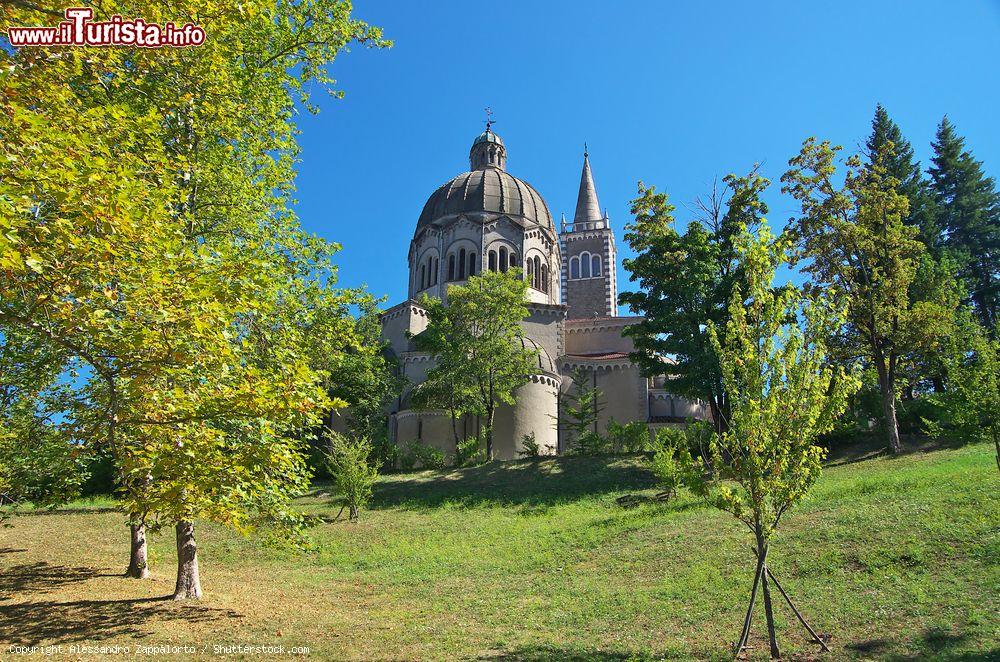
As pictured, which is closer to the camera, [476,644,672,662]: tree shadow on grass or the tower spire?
[476,644,672,662]: tree shadow on grass

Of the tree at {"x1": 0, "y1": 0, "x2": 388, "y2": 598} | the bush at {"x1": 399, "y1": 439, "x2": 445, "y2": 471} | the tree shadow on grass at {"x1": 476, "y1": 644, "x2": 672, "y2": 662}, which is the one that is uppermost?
the tree at {"x1": 0, "y1": 0, "x2": 388, "y2": 598}

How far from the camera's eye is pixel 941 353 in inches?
875

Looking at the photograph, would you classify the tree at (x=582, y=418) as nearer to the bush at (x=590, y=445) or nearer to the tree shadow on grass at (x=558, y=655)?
the bush at (x=590, y=445)

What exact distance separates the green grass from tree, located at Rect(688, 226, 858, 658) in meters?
1.78

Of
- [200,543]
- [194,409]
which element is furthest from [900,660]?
[200,543]

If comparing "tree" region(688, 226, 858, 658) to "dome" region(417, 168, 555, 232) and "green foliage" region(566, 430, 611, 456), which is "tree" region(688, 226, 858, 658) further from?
"dome" region(417, 168, 555, 232)

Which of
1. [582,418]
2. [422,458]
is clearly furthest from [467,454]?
[582,418]

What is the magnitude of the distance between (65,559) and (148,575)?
3017 millimetres

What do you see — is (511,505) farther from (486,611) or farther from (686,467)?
(686,467)

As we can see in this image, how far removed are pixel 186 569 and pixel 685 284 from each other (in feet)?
55.5

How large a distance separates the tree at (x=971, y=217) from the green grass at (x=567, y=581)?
17.6m

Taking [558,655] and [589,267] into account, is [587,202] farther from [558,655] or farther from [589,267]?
[558,655]

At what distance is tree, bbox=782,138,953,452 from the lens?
826 inches

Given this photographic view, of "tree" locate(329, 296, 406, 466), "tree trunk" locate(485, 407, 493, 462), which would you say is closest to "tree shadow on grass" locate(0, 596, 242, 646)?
"tree trunk" locate(485, 407, 493, 462)
